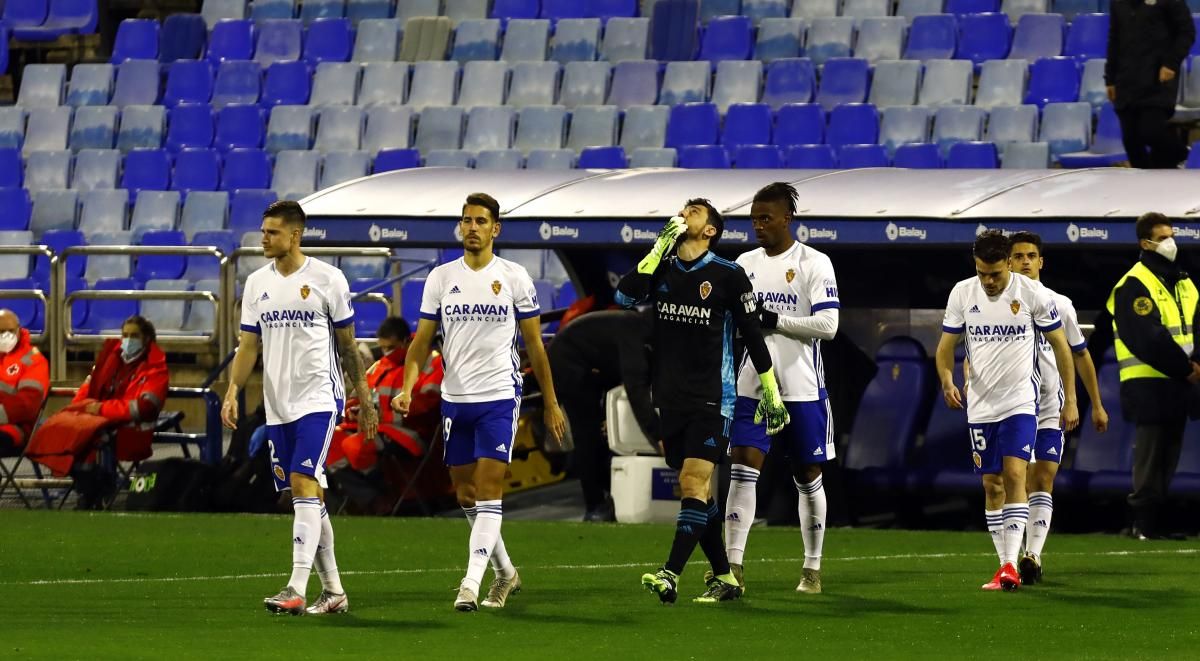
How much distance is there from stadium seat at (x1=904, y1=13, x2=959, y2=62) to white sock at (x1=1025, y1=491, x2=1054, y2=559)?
1301 centimetres

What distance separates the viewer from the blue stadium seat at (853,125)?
23500 millimetres

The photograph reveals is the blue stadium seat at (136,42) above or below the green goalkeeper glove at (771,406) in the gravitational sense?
above

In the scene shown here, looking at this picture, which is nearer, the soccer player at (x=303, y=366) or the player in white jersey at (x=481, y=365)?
the soccer player at (x=303, y=366)

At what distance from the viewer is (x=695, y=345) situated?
10242 millimetres

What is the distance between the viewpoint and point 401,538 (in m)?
15.3

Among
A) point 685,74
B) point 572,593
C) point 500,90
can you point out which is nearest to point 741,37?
point 685,74

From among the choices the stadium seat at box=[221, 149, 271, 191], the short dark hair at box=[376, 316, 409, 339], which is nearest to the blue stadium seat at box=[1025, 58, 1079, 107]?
the short dark hair at box=[376, 316, 409, 339]

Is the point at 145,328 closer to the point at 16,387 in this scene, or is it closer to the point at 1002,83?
the point at 16,387

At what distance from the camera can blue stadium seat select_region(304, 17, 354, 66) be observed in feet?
93.4

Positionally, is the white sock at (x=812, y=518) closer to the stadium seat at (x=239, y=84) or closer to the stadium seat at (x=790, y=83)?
the stadium seat at (x=790, y=83)

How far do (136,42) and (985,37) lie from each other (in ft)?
38.7

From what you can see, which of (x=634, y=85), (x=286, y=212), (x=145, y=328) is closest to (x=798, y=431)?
(x=286, y=212)

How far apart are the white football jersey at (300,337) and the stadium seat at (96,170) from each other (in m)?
17.6

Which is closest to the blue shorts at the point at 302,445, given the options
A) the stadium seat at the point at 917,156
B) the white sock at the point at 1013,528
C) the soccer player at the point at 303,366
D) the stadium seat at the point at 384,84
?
the soccer player at the point at 303,366
